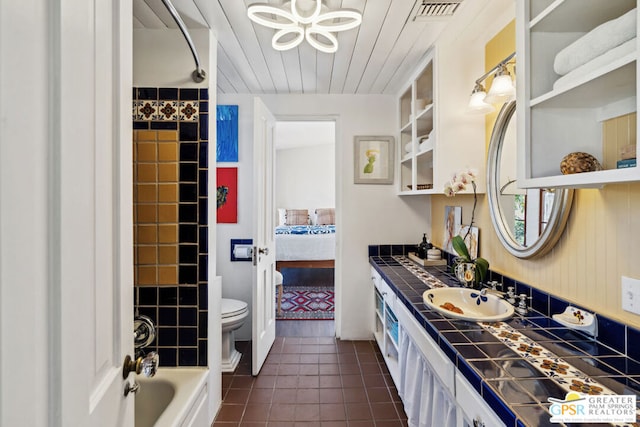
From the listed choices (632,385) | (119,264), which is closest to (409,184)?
(632,385)

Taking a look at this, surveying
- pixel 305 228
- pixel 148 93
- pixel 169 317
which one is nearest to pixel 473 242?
pixel 169 317

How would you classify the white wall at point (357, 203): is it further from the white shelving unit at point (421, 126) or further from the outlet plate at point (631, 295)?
the outlet plate at point (631, 295)

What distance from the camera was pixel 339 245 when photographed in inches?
121

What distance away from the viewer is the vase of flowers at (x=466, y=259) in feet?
6.16

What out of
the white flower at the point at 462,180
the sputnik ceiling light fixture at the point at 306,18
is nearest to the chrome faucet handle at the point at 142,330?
the sputnik ceiling light fixture at the point at 306,18

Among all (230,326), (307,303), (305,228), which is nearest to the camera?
(230,326)

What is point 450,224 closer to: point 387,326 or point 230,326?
point 387,326

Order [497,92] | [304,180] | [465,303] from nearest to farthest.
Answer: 1. [497,92]
2. [465,303]
3. [304,180]

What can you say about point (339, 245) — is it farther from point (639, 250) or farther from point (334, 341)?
point (639, 250)

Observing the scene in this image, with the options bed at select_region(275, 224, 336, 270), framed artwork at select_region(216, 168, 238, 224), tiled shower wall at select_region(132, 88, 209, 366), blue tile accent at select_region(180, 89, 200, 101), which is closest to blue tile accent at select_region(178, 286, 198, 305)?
tiled shower wall at select_region(132, 88, 209, 366)

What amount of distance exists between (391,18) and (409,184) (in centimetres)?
144

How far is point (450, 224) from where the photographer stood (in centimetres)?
258

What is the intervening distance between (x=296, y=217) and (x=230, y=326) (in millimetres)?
4498

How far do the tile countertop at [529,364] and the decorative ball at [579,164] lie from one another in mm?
618
